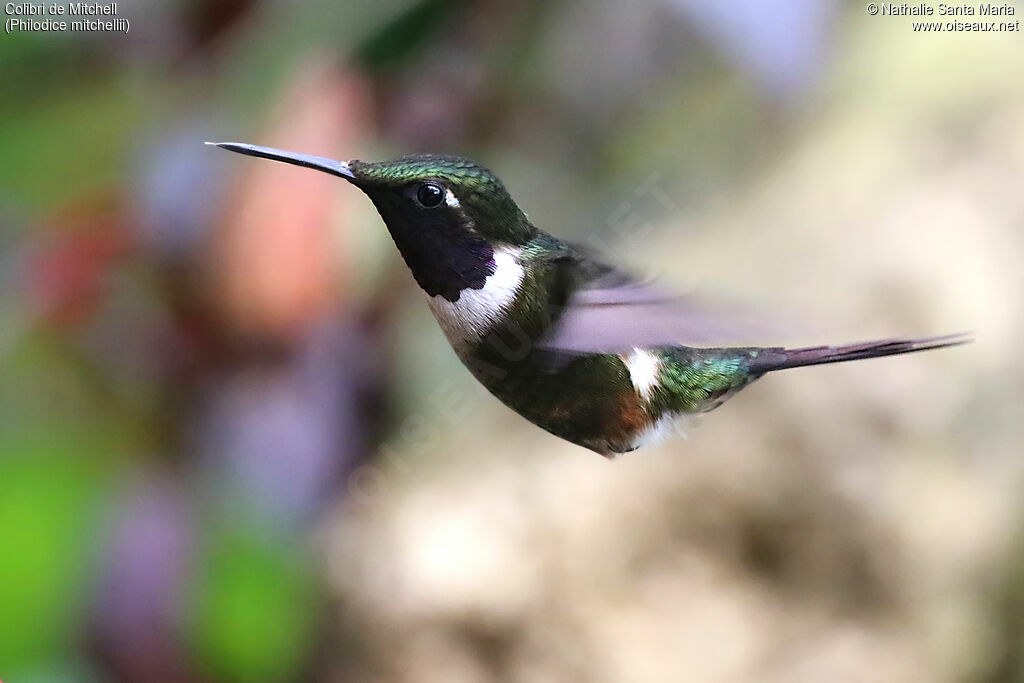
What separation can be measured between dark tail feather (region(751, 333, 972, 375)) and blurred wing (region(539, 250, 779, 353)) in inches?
0.7

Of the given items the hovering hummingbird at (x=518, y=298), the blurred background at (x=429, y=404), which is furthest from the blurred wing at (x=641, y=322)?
the blurred background at (x=429, y=404)

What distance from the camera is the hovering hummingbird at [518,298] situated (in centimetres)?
28

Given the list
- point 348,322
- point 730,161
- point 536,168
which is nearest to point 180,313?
point 348,322

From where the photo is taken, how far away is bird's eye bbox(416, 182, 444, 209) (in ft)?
0.91

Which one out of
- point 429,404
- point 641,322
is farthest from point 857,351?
point 429,404

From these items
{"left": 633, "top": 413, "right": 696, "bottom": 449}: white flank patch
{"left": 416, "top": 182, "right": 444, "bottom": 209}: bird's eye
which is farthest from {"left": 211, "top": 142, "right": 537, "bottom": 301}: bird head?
{"left": 633, "top": 413, "right": 696, "bottom": 449}: white flank patch

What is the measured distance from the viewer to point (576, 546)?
3.61 ft

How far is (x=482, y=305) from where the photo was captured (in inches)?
12.2

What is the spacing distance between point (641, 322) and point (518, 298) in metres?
0.04

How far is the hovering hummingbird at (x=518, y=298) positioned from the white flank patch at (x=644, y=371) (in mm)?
30

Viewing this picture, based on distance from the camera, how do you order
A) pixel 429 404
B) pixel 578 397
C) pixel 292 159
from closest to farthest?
1. pixel 292 159
2. pixel 578 397
3. pixel 429 404

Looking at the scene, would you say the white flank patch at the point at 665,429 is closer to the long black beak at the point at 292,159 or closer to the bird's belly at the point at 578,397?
the bird's belly at the point at 578,397

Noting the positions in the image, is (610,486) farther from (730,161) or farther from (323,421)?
(730,161)

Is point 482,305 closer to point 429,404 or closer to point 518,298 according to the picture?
point 518,298
